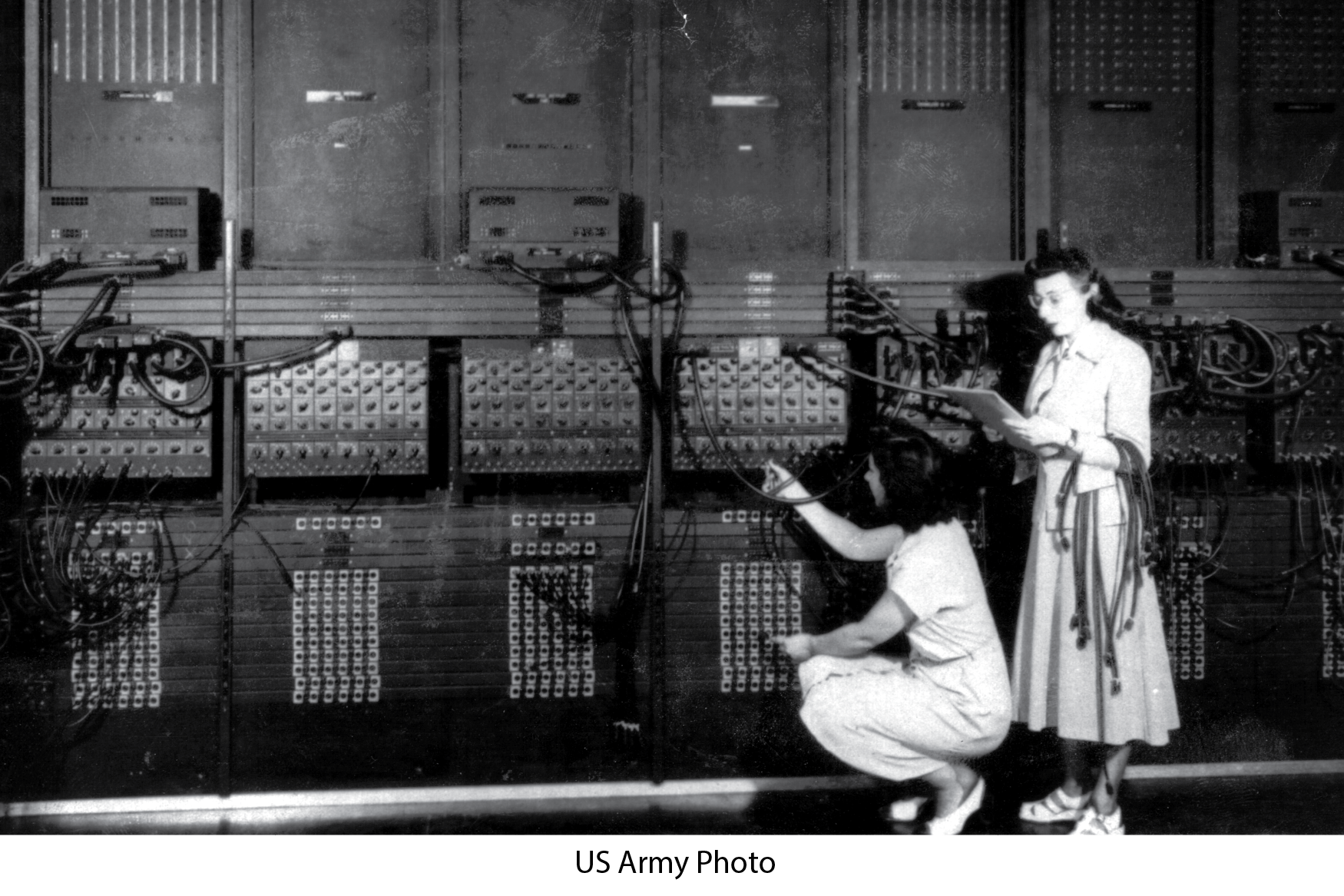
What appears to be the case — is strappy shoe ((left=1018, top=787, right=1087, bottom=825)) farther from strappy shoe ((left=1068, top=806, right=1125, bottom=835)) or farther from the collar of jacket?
the collar of jacket

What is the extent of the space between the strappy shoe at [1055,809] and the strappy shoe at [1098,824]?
0.08m

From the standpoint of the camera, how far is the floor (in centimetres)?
280

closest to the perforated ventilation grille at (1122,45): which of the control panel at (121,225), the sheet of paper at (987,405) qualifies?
the sheet of paper at (987,405)

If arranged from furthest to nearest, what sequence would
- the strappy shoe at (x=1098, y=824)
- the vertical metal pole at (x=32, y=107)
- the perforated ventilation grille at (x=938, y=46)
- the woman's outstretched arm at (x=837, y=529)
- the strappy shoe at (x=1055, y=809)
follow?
the perforated ventilation grille at (x=938, y=46) < the vertical metal pole at (x=32, y=107) < the woman's outstretched arm at (x=837, y=529) < the strappy shoe at (x=1055, y=809) < the strappy shoe at (x=1098, y=824)

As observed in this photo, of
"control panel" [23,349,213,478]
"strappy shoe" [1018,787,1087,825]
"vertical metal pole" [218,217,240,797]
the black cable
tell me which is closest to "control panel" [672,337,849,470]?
the black cable

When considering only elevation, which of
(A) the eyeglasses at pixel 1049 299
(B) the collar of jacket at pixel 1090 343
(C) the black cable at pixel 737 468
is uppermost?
(A) the eyeglasses at pixel 1049 299

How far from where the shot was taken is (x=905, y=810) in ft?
9.13

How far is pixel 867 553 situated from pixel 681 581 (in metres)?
0.59

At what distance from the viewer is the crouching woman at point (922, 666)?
2557 mm

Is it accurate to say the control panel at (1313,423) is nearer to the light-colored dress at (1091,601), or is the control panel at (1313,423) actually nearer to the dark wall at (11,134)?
the light-colored dress at (1091,601)

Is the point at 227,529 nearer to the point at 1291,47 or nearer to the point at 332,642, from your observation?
→ the point at 332,642

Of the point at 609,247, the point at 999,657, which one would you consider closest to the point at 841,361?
the point at 609,247

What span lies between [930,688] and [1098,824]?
622mm

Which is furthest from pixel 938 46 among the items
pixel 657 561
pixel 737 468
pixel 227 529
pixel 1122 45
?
pixel 227 529
